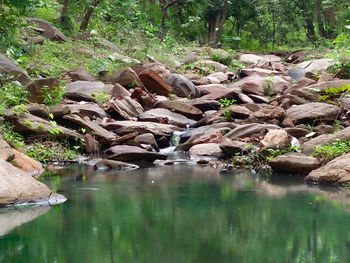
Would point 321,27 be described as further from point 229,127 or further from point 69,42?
point 229,127

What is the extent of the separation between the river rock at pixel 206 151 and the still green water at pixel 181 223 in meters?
2.23

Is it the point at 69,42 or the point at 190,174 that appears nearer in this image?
the point at 190,174

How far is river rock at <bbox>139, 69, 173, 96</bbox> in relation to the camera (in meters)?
14.4

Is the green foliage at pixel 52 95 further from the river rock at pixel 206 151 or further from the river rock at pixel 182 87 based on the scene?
the river rock at pixel 182 87

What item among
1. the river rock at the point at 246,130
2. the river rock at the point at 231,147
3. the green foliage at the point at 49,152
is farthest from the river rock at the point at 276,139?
the green foliage at the point at 49,152

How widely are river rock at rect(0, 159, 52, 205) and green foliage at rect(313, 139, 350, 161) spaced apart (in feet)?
13.7

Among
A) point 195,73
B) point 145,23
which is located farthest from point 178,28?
point 195,73

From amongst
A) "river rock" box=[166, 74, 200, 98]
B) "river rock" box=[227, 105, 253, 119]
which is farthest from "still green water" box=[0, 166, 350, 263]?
"river rock" box=[166, 74, 200, 98]

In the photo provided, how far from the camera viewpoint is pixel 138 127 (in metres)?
11.2

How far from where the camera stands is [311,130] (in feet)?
33.1

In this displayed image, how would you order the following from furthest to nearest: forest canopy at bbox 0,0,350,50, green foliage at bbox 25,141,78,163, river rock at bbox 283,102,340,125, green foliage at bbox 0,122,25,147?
forest canopy at bbox 0,0,350,50
river rock at bbox 283,102,340,125
green foliage at bbox 25,141,78,163
green foliage at bbox 0,122,25,147

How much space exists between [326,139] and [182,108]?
508 cm

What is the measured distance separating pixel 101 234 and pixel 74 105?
7385 millimetres

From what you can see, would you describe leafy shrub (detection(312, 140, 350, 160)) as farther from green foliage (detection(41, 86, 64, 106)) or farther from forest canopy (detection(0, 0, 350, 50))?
forest canopy (detection(0, 0, 350, 50))
